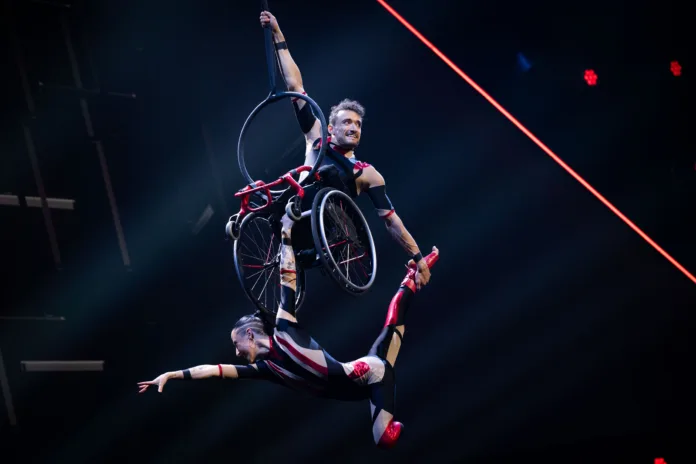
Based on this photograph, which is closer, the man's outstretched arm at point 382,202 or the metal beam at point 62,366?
the man's outstretched arm at point 382,202

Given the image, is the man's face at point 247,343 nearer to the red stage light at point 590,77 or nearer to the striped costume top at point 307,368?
the striped costume top at point 307,368

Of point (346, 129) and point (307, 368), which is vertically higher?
point (346, 129)

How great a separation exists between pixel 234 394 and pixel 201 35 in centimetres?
241

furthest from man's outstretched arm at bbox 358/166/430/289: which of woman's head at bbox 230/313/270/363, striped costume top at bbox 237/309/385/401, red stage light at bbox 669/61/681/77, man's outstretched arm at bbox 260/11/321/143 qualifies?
red stage light at bbox 669/61/681/77

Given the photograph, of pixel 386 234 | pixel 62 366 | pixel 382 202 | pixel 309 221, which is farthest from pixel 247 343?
pixel 386 234

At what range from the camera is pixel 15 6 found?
4.68m

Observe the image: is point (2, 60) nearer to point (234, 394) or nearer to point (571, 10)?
point (234, 394)

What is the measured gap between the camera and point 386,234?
20.3 feet

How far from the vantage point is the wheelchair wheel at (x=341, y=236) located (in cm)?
360

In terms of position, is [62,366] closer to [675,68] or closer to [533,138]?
[533,138]

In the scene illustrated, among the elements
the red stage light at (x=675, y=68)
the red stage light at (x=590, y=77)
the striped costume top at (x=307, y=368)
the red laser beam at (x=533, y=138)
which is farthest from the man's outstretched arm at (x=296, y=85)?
the red stage light at (x=675, y=68)

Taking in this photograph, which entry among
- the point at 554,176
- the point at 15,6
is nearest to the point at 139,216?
the point at 15,6

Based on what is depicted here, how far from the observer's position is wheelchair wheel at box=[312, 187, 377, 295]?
360 centimetres

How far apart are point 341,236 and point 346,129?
0.55 m
